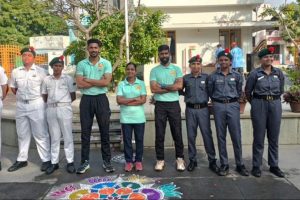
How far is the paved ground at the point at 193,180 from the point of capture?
198 inches

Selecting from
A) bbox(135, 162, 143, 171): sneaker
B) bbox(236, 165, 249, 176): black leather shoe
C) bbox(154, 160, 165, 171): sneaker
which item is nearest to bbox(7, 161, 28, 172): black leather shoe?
bbox(135, 162, 143, 171): sneaker

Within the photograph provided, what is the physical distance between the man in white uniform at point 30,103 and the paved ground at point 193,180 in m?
0.40

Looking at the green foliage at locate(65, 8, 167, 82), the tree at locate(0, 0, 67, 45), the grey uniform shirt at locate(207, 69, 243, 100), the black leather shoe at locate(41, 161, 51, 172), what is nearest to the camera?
the grey uniform shirt at locate(207, 69, 243, 100)

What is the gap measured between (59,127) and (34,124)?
44 centimetres

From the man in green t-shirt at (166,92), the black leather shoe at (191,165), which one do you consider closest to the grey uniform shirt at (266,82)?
the man in green t-shirt at (166,92)

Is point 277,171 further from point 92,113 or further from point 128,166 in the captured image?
point 92,113

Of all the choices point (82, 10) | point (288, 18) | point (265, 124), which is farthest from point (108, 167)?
point (288, 18)

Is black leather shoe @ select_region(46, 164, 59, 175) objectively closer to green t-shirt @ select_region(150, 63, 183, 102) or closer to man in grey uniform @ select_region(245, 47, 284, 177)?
green t-shirt @ select_region(150, 63, 183, 102)

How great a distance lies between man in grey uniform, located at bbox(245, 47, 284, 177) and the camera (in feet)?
18.1

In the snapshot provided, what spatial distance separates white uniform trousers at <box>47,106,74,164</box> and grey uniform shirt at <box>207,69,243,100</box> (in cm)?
223

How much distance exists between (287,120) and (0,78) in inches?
210

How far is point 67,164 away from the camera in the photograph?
6.15 metres

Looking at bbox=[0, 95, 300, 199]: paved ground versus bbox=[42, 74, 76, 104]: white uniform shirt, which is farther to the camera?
bbox=[42, 74, 76, 104]: white uniform shirt

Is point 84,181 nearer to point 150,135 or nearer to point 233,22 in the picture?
point 150,135
